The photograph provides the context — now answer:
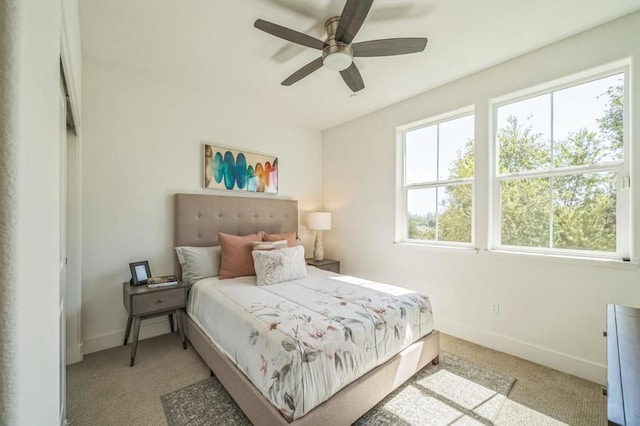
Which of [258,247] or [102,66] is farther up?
[102,66]

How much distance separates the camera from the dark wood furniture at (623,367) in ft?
2.53

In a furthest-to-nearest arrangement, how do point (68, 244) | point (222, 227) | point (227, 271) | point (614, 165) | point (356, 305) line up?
1. point (222, 227)
2. point (227, 271)
3. point (68, 244)
4. point (614, 165)
5. point (356, 305)

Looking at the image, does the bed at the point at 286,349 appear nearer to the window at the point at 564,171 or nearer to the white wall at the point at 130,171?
the white wall at the point at 130,171

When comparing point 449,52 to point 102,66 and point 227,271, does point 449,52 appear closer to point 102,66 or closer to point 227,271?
point 227,271

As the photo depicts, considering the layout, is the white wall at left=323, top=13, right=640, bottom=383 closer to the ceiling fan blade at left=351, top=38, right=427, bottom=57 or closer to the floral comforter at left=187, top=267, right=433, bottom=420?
the floral comforter at left=187, top=267, right=433, bottom=420

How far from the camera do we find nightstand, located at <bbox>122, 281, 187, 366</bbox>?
222cm

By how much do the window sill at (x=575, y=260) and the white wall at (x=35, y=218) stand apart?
301 cm

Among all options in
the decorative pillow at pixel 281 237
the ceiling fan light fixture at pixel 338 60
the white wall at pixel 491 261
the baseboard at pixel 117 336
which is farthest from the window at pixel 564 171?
the baseboard at pixel 117 336

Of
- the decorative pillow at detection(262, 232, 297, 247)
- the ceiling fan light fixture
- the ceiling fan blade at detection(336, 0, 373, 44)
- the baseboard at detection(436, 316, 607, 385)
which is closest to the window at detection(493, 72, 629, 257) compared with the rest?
the baseboard at detection(436, 316, 607, 385)

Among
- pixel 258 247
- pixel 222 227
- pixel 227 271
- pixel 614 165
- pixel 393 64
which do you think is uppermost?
pixel 393 64

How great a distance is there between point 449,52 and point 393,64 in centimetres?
47

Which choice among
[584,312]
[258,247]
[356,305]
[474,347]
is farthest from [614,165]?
[258,247]

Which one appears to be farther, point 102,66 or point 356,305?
point 102,66

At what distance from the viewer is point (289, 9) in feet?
6.07
